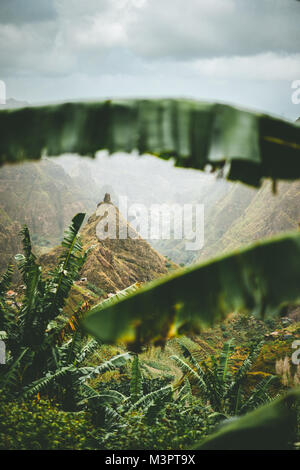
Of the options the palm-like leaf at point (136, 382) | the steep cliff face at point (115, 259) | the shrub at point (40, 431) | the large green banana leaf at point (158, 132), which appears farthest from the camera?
the steep cliff face at point (115, 259)

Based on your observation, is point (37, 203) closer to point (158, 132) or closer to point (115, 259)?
point (115, 259)

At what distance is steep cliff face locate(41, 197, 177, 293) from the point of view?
18.6 m

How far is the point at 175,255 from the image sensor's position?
94.4 metres

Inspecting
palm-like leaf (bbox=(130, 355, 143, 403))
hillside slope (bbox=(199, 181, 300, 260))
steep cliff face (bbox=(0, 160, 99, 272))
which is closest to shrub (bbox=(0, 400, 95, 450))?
palm-like leaf (bbox=(130, 355, 143, 403))

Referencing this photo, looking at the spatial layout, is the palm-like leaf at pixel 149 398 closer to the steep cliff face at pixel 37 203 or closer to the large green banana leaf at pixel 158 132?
the large green banana leaf at pixel 158 132

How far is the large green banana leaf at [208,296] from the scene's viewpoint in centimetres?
133

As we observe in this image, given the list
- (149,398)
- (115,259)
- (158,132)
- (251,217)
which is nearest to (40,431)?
(149,398)

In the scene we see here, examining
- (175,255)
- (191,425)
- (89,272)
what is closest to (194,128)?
(191,425)

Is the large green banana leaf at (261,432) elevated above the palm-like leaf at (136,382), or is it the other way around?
the large green banana leaf at (261,432)

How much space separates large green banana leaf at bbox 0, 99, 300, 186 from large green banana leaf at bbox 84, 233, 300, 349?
20.4 inches

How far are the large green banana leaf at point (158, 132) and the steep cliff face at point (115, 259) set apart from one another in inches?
634

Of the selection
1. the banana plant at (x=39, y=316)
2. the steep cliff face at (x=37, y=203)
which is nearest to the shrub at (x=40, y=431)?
the banana plant at (x=39, y=316)

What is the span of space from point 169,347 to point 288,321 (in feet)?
43.7
